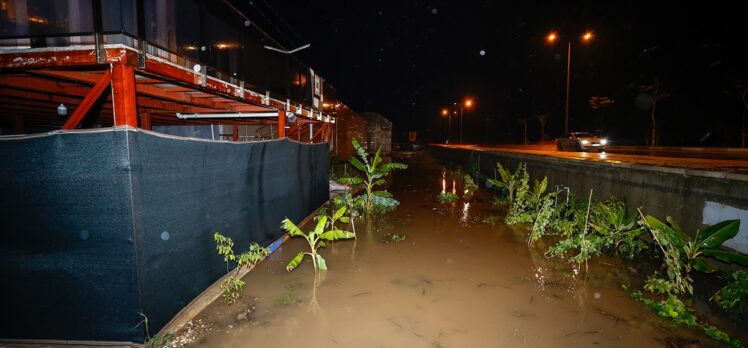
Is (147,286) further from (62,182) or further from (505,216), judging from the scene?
(505,216)

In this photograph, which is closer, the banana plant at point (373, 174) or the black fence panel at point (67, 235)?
the black fence panel at point (67, 235)

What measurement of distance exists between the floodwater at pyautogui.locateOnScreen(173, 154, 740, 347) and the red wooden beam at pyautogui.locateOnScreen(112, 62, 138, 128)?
7.86 ft

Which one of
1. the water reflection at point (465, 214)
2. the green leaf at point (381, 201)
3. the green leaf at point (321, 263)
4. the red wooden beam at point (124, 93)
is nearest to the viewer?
the red wooden beam at point (124, 93)

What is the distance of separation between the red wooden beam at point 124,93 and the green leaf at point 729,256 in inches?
286

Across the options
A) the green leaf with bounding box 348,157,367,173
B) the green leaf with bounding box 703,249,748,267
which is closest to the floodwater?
the green leaf with bounding box 703,249,748,267

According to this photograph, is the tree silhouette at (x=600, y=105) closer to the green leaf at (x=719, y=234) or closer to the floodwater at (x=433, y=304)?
the green leaf at (x=719, y=234)

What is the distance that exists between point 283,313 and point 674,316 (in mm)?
4532

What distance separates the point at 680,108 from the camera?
3772 centimetres

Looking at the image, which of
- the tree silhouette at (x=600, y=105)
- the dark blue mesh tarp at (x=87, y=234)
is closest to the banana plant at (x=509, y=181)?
the dark blue mesh tarp at (x=87, y=234)

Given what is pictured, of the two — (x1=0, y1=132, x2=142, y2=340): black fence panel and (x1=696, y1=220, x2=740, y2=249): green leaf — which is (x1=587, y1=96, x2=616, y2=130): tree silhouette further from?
(x1=0, y1=132, x2=142, y2=340): black fence panel

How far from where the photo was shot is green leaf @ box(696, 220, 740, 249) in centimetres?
451

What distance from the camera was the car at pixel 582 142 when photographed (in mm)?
21547

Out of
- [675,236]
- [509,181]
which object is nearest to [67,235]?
[675,236]

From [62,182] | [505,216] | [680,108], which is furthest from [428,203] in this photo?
[680,108]
